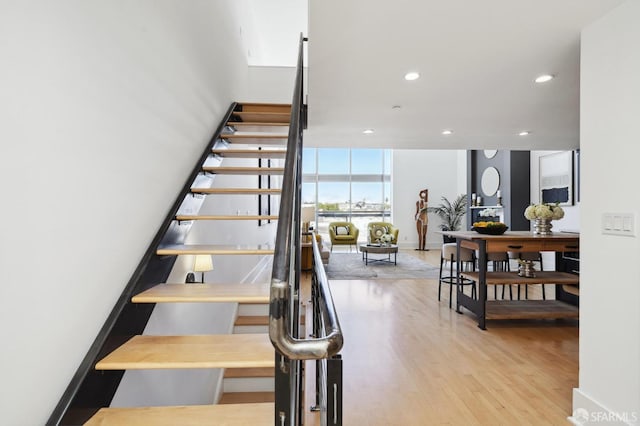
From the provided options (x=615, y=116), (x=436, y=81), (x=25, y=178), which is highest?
(x=436, y=81)

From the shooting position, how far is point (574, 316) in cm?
386

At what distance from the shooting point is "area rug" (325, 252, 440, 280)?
6797mm

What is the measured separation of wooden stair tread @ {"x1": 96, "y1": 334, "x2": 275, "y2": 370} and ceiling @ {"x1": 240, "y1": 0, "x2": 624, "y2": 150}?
1.76 m

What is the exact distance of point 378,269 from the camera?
7652mm

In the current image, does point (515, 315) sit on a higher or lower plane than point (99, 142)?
lower

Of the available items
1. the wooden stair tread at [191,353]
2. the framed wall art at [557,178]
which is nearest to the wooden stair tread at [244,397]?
the wooden stair tread at [191,353]

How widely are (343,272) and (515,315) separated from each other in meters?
3.82

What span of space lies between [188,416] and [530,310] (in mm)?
4000

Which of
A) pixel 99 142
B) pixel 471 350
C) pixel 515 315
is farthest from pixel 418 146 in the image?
pixel 99 142

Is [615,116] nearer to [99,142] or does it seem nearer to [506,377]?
[506,377]

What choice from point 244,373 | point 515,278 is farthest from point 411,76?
point 244,373

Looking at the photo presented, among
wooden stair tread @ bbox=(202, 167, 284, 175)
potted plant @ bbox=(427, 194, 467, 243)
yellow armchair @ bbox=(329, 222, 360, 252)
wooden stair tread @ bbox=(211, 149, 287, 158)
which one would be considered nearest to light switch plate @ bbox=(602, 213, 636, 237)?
wooden stair tread @ bbox=(202, 167, 284, 175)

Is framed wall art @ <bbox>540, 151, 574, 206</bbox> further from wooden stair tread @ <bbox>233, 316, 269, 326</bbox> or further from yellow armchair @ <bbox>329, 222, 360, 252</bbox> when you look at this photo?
wooden stair tread @ <bbox>233, 316, 269, 326</bbox>

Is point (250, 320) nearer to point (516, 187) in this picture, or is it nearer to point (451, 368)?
point (451, 368)
